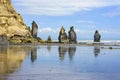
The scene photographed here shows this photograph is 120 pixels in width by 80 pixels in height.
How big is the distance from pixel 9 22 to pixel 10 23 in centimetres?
46

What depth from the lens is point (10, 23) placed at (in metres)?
118

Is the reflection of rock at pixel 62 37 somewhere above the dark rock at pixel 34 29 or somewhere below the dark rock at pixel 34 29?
below

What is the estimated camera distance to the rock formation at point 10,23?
4537 inches

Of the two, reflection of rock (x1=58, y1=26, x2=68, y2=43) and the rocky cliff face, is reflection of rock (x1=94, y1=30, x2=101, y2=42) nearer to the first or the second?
reflection of rock (x1=58, y1=26, x2=68, y2=43)

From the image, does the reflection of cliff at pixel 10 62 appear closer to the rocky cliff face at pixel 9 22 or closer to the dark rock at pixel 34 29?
the rocky cliff face at pixel 9 22

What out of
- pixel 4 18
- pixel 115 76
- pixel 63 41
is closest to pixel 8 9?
pixel 4 18

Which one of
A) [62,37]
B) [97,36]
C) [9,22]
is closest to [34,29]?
[62,37]

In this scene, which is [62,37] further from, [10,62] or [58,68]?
[58,68]

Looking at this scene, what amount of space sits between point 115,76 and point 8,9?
99108 millimetres

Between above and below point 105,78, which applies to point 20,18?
above

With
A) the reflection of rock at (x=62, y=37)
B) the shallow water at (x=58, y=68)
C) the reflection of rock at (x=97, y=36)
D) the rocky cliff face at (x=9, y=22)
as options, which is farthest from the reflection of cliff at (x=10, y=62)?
the reflection of rock at (x=97, y=36)

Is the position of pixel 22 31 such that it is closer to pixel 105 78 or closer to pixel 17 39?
pixel 17 39

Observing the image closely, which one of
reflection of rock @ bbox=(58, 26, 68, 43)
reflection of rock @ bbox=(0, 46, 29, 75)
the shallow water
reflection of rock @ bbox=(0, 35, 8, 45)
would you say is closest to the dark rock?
reflection of rock @ bbox=(58, 26, 68, 43)

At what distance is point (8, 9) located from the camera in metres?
121
